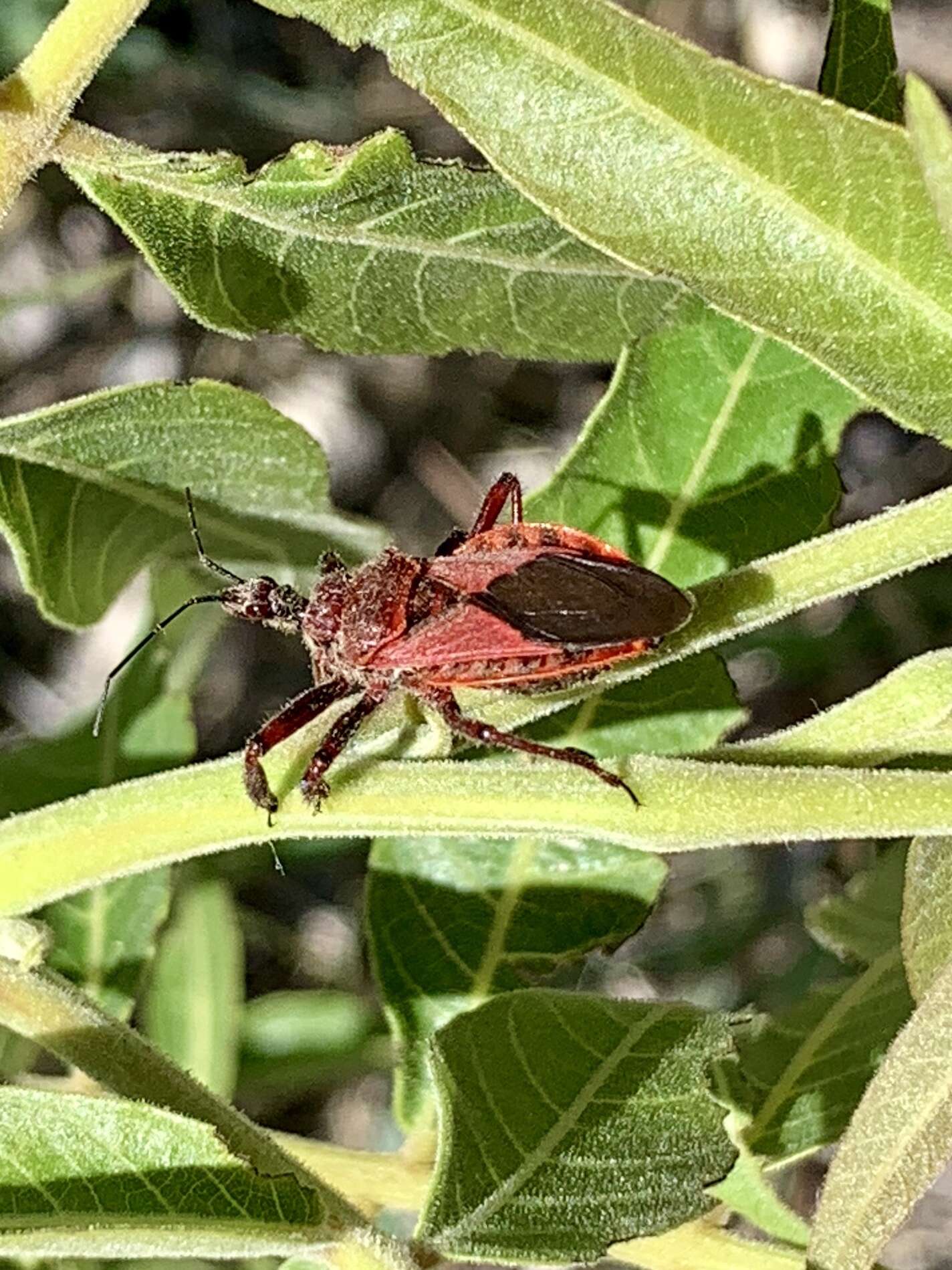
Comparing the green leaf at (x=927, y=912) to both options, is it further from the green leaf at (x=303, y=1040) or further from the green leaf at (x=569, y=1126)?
the green leaf at (x=303, y=1040)

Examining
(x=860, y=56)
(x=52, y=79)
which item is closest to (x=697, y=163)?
(x=860, y=56)

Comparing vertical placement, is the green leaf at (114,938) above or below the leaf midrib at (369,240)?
below

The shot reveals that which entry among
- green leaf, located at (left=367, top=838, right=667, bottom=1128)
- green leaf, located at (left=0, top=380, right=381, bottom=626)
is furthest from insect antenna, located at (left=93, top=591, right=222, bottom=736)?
green leaf, located at (left=367, top=838, right=667, bottom=1128)

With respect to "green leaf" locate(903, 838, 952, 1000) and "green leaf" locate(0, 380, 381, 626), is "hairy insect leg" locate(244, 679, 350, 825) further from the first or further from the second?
"green leaf" locate(903, 838, 952, 1000)

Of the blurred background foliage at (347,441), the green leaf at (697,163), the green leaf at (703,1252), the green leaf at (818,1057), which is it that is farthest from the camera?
the blurred background foliage at (347,441)

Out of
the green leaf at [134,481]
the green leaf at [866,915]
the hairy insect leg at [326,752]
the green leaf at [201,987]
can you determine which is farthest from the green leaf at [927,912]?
the green leaf at [201,987]

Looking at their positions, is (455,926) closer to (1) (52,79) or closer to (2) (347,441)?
(1) (52,79)

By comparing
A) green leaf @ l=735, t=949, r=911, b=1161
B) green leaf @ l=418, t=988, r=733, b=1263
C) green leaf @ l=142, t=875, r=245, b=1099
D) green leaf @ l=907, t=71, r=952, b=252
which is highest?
green leaf @ l=907, t=71, r=952, b=252
